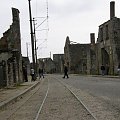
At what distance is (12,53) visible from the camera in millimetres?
34688

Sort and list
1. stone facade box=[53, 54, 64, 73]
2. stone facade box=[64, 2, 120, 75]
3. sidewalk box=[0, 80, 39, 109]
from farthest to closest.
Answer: stone facade box=[53, 54, 64, 73]
stone facade box=[64, 2, 120, 75]
sidewalk box=[0, 80, 39, 109]

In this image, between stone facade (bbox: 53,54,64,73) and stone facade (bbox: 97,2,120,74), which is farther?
stone facade (bbox: 53,54,64,73)

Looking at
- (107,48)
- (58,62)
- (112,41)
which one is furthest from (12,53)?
(58,62)

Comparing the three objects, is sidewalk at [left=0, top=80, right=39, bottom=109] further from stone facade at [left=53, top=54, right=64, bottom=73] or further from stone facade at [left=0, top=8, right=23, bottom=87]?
stone facade at [left=53, top=54, right=64, bottom=73]

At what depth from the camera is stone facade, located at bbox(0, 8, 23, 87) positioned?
100 ft

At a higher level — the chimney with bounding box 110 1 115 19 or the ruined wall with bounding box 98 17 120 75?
the chimney with bounding box 110 1 115 19

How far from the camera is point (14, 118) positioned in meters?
12.1

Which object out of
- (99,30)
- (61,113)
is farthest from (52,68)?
(61,113)

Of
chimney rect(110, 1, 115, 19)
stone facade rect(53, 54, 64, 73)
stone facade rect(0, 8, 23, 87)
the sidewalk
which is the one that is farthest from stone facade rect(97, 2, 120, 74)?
stone facade rect(53, 54, 64, 73)

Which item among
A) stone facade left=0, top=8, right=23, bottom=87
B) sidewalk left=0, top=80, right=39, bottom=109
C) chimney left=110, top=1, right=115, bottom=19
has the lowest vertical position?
sidewalk left=0, top=80, right=39, bottom=109

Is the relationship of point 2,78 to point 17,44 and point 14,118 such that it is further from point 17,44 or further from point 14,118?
point 14,118

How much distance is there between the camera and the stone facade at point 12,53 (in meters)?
30.5

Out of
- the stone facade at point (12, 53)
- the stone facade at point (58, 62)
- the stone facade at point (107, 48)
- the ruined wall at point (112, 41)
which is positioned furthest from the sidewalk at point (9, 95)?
the stone facade at point (58, 62)

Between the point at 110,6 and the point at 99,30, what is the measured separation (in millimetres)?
6102
